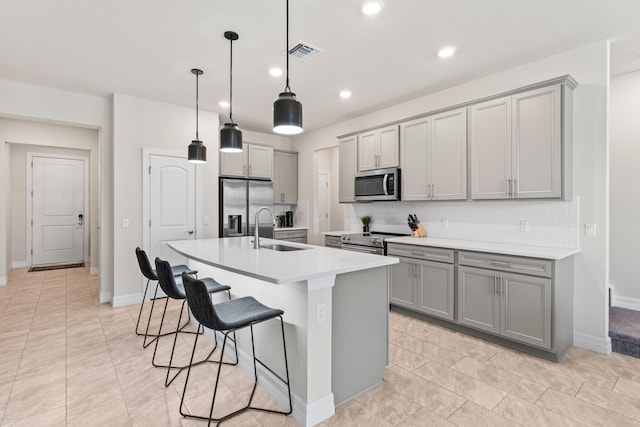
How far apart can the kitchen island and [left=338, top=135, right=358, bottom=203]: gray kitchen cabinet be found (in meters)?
2.46

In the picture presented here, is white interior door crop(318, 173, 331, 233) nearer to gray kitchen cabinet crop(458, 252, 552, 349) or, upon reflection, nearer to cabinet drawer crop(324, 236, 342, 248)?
cabinet drawer crop(324, 236, 342, 248)

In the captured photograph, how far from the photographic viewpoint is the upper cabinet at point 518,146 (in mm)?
2850

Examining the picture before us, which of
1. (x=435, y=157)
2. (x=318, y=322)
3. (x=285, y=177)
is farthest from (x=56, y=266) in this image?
(x=435, y=157)

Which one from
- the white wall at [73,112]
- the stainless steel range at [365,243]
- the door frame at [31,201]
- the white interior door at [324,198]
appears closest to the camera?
the white wall at [73,112]

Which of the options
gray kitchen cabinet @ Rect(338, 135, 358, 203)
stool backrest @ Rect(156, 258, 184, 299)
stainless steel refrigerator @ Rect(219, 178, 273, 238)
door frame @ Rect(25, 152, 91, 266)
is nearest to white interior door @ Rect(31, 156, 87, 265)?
door frame @ Rect(25, 152, 91, 266)

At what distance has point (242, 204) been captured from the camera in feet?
17.6

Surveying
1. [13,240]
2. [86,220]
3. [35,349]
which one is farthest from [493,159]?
[13,240]

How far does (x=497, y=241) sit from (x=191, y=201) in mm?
4087

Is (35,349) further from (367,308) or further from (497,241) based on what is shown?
(497,241)

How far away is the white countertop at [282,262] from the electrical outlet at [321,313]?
0.22 metres

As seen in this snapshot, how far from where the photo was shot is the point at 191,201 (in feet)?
15.7

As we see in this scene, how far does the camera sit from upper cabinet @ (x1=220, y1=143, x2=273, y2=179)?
17.5 feet

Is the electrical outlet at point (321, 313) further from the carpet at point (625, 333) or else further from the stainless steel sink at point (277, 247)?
the carpet at point (625, 333)

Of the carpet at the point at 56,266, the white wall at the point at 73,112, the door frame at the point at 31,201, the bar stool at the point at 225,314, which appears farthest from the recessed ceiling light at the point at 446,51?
the carpet at the point at 56,266
